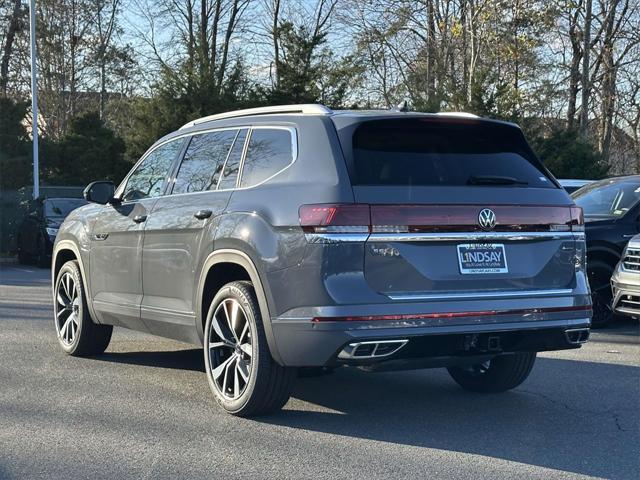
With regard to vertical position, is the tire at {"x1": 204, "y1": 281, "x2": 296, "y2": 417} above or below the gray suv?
below

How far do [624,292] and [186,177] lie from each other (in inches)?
190

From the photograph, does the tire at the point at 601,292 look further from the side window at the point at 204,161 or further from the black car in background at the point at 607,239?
the side window at the point at 204,161

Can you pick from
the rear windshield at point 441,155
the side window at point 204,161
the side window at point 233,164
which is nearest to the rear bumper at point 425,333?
the rear windshield at point 441,155

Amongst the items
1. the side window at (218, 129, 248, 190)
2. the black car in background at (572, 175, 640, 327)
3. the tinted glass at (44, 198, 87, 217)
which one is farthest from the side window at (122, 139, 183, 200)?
the tinted glass at (44, 198, 87, 217)

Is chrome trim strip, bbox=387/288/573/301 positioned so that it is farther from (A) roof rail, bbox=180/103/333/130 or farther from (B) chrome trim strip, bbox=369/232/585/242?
(A) roof rail, bbox=180/103/333/130

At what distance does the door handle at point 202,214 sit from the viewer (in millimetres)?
5840

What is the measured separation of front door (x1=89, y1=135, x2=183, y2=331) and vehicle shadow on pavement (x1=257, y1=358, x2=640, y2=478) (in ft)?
5.04

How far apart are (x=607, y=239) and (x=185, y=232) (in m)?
5.94

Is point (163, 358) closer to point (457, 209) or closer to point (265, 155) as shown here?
point (265, 155)

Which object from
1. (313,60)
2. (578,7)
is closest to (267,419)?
(313,60)

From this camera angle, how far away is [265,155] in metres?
5.75

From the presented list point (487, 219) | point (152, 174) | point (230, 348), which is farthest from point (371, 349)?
point (152, 174)

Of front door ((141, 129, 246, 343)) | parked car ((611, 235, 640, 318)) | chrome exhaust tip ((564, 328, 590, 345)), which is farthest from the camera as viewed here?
parked car ((611, 235, 640, 318))

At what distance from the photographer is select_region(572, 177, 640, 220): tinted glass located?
1055 centimetres
